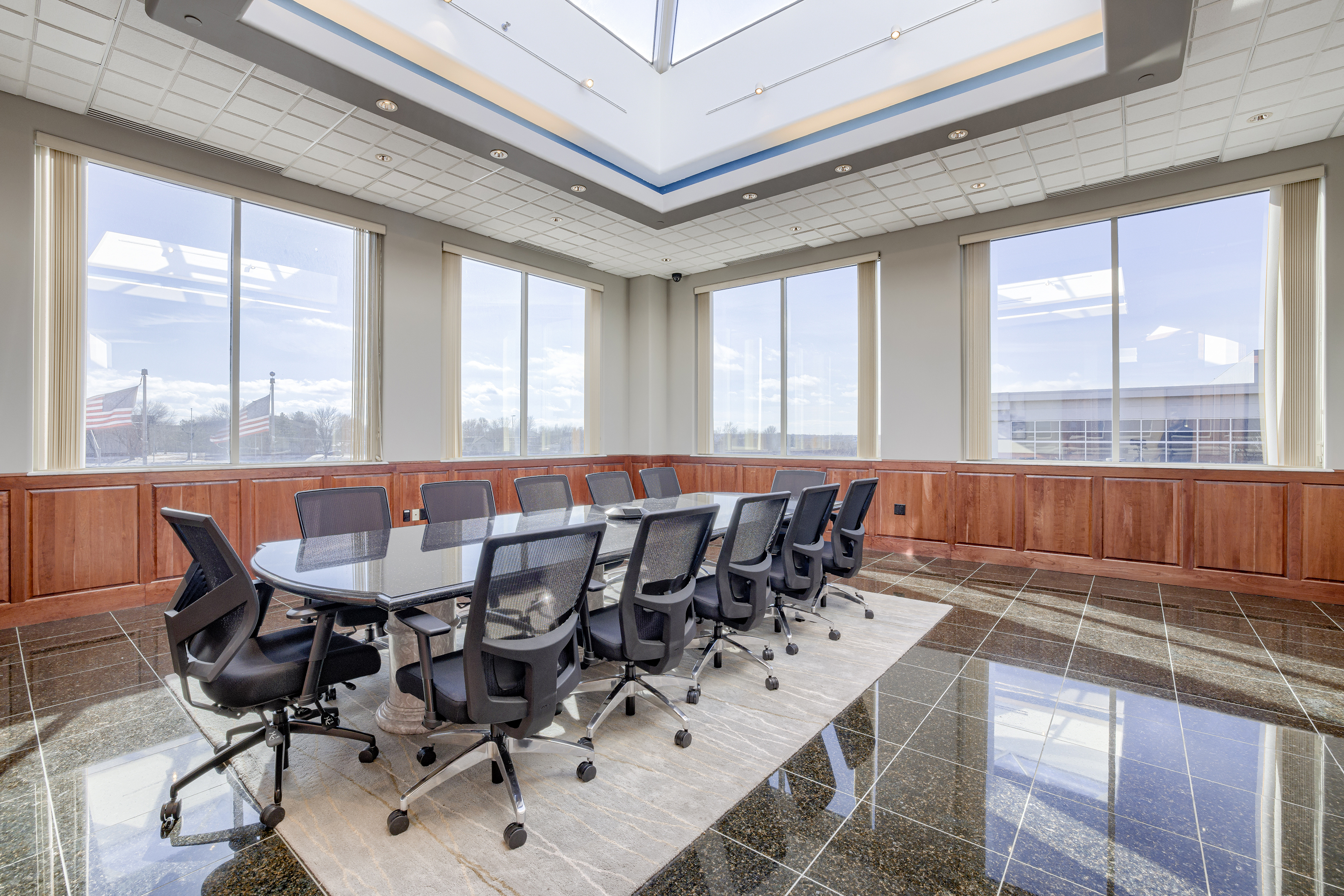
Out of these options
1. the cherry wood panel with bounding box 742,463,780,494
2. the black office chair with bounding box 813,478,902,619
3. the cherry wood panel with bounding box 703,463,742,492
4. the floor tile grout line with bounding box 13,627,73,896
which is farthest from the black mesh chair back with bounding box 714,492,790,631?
the cherry wood panel with bounding box 703,463,742,492

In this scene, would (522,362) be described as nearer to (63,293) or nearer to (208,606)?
(63,293)

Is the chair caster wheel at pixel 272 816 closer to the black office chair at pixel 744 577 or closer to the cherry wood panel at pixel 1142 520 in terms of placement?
the black office chair at pixel 744 577

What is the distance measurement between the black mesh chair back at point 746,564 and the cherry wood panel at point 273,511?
4107mm

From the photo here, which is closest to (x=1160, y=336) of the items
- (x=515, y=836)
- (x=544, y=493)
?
(x=544, y=493)

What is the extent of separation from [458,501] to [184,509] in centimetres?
242

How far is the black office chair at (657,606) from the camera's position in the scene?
8.07 ft

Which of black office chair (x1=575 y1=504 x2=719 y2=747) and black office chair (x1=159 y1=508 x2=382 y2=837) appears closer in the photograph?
black office chair (x1=159 y1=508 x2=382 y2=837)

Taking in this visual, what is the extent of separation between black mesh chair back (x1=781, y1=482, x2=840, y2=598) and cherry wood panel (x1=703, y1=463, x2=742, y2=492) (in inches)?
173

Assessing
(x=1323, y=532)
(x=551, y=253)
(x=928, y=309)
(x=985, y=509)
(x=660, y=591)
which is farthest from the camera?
(x=551, y=253)

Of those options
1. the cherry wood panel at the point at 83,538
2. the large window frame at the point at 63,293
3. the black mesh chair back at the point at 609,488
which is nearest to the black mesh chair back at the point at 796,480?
the black mesh chair back at the point at 609,488

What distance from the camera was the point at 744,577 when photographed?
3.11 meters

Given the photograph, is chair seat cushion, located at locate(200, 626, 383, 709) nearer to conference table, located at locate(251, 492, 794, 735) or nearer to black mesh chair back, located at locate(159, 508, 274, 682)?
black mesh chair back, located at locate(159, 508, 274, 682)

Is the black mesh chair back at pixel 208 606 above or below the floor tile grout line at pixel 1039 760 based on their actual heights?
above

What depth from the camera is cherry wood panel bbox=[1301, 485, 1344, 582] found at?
15.3 feet
